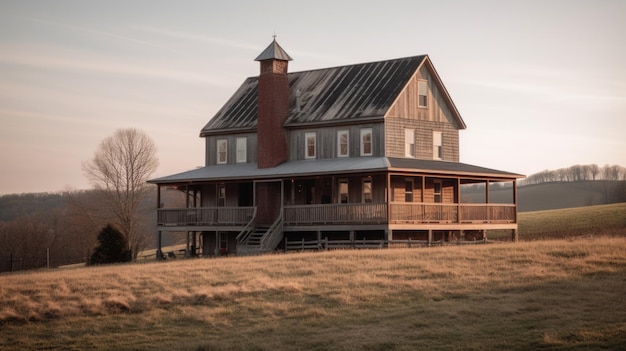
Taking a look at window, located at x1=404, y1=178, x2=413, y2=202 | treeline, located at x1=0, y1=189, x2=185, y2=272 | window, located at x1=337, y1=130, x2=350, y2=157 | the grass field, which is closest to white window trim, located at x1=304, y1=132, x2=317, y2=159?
window, located at x1=337, y1=130, x2=350, y2=157

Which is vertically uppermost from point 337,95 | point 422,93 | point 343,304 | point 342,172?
point 337,95

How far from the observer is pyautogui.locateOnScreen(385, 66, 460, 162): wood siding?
4738 cm

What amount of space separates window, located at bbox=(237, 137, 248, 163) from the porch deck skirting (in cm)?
501

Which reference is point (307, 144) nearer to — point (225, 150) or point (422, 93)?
point (225, 150)

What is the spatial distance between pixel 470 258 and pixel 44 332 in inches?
661

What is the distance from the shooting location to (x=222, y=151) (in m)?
55.1

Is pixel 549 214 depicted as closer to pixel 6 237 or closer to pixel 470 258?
pixel 470 258

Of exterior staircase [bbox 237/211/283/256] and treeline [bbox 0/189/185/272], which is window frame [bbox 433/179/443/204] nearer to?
exterior staircase [bbox 237/211/283/256]

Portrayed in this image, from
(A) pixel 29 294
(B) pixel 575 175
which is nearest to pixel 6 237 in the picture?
(A) pixel 29 294

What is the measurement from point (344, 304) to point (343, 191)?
22824 millimetres

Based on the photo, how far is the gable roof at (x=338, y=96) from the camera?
48.2 meters

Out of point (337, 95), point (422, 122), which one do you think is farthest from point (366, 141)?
point (337, 95)

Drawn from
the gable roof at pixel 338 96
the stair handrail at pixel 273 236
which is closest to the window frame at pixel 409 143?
the gable roof at pixel 338 96

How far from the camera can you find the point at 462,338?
21156 millimetres
